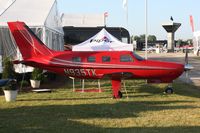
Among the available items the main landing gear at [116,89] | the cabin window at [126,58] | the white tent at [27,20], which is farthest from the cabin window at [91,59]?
the white tent at [27,20]

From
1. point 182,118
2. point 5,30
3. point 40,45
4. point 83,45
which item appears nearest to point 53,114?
point 182,118

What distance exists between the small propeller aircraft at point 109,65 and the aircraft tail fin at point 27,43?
64mm

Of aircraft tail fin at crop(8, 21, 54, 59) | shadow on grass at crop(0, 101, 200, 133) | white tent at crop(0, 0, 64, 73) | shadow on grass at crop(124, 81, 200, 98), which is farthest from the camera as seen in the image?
white tent at crop(0, 0, 64, 73)

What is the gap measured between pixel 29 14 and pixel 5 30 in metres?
1.70

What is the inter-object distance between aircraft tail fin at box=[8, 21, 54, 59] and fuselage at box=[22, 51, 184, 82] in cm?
52

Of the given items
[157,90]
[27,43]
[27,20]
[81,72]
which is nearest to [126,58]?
[81,72]

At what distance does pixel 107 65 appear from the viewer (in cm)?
1631

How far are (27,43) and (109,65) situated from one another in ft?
12.1

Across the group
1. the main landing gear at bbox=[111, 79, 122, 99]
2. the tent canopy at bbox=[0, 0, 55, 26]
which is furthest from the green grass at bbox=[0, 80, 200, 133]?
the tent canopy at bbox=[0, 0, 55, 26]

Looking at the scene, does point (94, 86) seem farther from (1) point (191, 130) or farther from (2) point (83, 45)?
(1) point (191, 130)

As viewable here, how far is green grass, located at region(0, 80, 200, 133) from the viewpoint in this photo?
966 centimetres

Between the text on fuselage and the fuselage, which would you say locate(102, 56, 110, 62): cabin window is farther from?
the text on fuselage

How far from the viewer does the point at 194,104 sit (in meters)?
13.6

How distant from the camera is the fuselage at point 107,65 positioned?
16125 mm
